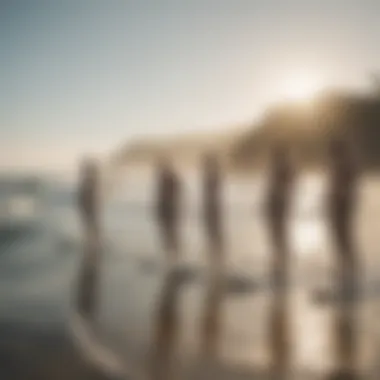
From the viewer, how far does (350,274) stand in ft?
4.94

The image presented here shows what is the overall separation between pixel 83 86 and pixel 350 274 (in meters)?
0.81

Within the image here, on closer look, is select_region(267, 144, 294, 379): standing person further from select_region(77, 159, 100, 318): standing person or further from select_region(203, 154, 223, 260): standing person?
select_region(77, 159, 100, 318): standing person

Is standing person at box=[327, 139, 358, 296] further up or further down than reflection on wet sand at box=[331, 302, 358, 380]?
further up

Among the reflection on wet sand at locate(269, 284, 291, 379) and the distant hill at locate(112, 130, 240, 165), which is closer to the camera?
the reflection on wet sand at locate(269, 284, 291, 379)

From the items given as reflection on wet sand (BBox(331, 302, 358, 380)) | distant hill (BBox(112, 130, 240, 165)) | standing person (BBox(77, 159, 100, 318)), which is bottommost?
reflection on wet sand (BBox(331, 302, 358, 380))

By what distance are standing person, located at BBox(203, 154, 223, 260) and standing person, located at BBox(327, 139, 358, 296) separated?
0.86ft

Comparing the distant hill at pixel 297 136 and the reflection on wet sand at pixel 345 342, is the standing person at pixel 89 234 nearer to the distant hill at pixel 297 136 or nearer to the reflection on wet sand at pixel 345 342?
the distant hill at pixel 297 136

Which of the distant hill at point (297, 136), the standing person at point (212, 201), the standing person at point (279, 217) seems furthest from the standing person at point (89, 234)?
the standing person at point (279, 217)

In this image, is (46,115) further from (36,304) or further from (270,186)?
(270,186)

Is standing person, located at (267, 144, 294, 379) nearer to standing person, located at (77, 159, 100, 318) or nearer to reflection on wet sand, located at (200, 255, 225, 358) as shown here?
reflection on wet sand, located at (200, 255, 225, 358)

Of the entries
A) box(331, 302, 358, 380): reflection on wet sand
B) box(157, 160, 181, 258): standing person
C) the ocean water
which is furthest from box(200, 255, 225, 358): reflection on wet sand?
box(331, 302, 358, 380): reflection on wet sand

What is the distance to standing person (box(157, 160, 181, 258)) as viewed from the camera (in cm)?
156

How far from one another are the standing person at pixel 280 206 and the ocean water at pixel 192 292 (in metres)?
0.02

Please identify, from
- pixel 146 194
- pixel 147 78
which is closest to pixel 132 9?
pixel 147 78
